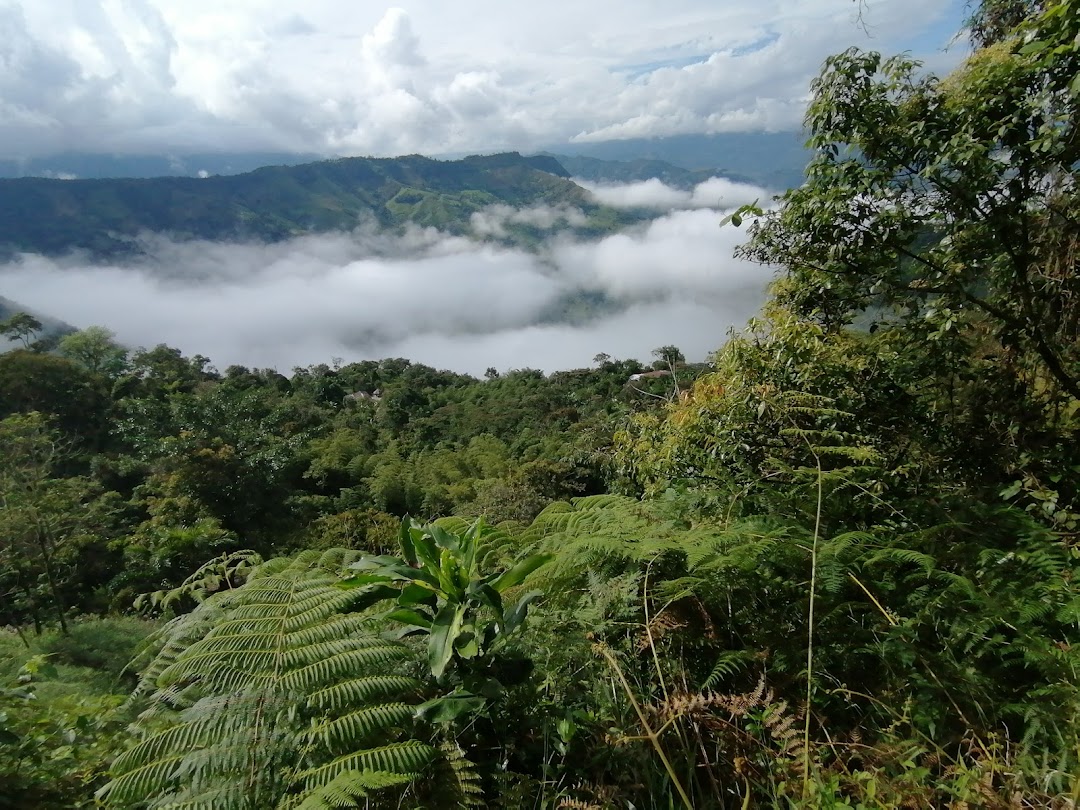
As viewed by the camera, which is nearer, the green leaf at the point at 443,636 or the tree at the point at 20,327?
the green leaf at the point at 443,636

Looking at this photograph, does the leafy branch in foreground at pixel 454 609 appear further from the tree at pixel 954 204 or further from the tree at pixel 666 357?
the tree at pixel 954 204

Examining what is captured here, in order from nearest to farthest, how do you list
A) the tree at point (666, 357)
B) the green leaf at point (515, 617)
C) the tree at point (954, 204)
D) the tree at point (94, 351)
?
the green leaf at point (515, 617), the tree at point (954, 204), the tree at point (666, 357), the tree at point (94, 351)

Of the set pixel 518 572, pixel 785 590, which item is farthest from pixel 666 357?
pixel 518 572

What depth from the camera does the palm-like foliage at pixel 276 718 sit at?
1.47 m

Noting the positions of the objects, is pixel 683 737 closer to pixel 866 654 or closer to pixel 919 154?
pixel 866 654

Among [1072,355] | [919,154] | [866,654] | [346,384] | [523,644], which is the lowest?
[346,384]

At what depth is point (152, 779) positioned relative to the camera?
1477 millimetres

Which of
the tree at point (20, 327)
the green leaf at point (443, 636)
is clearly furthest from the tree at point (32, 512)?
the tree at point (20, 327)

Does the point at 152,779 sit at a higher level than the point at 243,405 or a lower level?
higher

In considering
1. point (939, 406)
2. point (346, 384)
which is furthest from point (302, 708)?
point (346, 384)

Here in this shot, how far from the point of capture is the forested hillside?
1.57 meters

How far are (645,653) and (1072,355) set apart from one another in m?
2.81

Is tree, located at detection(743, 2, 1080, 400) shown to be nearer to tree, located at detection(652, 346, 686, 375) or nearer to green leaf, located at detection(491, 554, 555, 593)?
tree, located at detection(652, 346, 686, 375)

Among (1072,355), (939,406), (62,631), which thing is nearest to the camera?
(1072,355)
